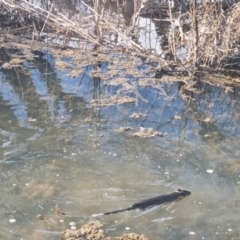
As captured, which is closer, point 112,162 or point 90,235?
point 90,235

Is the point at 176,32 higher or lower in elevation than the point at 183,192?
higher

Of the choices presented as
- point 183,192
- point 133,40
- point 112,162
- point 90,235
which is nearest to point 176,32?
point 133,40

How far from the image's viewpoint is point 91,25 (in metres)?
10.8

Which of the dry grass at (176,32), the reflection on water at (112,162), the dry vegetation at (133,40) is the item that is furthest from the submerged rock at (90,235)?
the dry grass at (176,32)

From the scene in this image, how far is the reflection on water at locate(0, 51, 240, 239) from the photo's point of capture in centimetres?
470

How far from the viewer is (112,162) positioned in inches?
226

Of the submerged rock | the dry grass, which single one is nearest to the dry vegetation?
the dry grass

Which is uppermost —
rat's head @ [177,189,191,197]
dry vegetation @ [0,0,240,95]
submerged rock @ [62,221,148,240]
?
dry vegetation @ [0,0,240,95]

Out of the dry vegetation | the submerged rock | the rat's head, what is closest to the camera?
the submerged rock

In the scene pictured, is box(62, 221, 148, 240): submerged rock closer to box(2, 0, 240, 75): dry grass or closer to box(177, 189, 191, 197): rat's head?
box(177, 189, 191, 197): rat's head

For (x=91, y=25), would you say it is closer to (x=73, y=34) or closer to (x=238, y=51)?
(x=73, y=34)

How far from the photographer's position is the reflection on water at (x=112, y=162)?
185 inches

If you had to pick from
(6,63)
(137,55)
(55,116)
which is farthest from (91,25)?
(55,116)

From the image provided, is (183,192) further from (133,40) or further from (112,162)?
(133,40)
